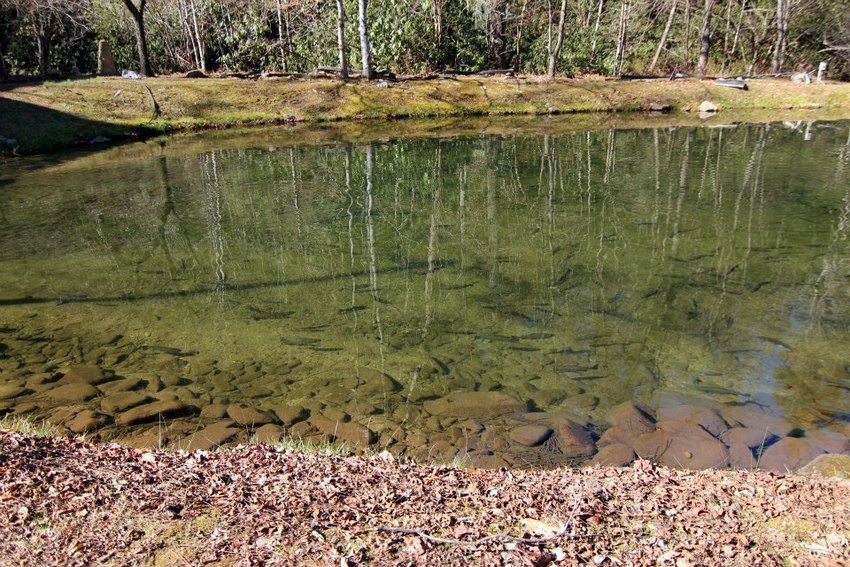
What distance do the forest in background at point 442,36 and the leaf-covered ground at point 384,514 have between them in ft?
92.1

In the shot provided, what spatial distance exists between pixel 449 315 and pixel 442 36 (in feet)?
98.4

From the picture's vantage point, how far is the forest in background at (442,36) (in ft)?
104

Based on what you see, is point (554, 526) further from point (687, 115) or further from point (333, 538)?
point (687, 115)

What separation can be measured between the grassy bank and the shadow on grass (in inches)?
1.3

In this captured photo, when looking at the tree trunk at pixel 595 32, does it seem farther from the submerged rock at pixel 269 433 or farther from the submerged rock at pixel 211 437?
the submerged rock at pixel 211 437

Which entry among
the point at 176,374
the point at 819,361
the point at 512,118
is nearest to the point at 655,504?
the point at 819,361

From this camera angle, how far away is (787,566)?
110 inches

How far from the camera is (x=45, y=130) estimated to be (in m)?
20.6

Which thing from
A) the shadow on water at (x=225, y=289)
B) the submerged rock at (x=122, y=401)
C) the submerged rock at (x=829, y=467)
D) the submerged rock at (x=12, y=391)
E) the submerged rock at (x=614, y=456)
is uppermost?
the shadow on water at (x=225, y=289)

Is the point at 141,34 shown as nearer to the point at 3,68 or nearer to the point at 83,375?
the point at 3,68

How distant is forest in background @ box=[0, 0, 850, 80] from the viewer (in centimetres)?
3170

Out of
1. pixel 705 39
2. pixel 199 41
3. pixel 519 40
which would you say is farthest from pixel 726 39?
pixel 199 41

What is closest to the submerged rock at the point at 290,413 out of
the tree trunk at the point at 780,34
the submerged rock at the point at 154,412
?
the submerged rock at the point at 154,412

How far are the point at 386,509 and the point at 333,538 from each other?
368mm
